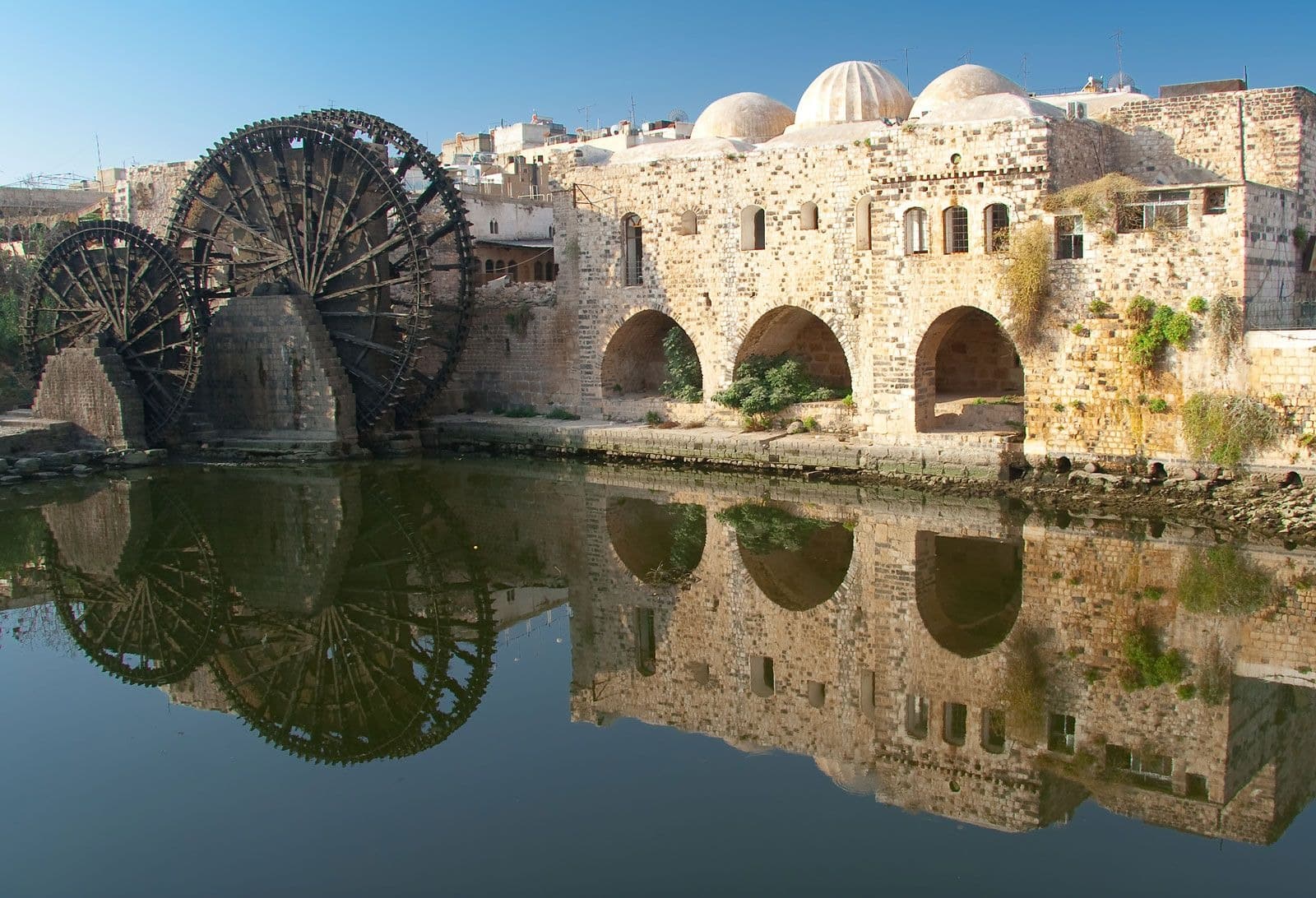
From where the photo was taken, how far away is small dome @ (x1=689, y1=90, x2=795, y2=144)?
1727 centimetres

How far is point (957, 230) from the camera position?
1266 centimetres

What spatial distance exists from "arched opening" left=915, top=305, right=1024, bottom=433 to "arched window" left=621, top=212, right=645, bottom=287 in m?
3.85

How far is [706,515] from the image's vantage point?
453 inches

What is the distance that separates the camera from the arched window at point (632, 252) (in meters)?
15.6

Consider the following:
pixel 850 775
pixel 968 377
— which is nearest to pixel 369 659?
pixel 850 775

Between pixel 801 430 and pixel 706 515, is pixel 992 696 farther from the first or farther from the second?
pixel 801 430

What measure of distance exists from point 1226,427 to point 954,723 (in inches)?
210

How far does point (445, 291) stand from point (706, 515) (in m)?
7.91

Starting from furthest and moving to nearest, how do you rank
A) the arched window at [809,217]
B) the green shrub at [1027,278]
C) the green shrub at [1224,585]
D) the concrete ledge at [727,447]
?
the arched window at [809,217] → the concrete ledge at [727,447] → the green shrub at [1027,278] → the green shrub at [1224,585]

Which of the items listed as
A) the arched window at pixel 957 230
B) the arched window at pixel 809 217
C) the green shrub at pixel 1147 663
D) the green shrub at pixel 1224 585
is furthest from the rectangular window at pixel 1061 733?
the arched window at pixel 809 217

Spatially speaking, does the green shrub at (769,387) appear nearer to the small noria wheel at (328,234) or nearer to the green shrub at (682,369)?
the green shrub at (682,369)

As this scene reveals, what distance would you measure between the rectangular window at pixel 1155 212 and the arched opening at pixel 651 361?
18.1ft

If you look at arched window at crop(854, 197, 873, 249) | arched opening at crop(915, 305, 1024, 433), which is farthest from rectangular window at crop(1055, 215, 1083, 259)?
arched window at crop(854, 197, 873, 249)

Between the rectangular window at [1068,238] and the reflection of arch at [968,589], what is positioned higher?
the rectangular window at [1068,238]
